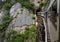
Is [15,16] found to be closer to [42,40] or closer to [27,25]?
[27,25]

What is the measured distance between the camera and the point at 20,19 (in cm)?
416

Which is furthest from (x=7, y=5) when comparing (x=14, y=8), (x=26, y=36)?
(x=26, y=36)

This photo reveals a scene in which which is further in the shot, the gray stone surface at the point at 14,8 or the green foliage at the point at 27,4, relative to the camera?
the gray stone surface at the point at 14,8

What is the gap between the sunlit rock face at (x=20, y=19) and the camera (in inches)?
160

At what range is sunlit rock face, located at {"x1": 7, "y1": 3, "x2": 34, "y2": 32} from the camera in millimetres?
4066

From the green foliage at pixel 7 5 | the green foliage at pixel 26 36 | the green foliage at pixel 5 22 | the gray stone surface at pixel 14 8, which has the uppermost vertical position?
the green foliage at pixel 7 5

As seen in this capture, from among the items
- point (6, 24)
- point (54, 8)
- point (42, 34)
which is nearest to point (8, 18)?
point (6, 24)

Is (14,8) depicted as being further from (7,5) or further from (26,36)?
(26,36)

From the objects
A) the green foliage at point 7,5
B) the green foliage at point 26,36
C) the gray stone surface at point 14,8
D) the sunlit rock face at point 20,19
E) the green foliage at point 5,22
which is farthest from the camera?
the green foliage at point 7,5

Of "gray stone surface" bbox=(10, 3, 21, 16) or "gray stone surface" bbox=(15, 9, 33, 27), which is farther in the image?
"gray stone surface" bbox=(10, 3, 21, 16)

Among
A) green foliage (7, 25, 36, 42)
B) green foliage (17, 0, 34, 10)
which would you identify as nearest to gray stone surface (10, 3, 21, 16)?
green foliage (17, 0, 34, 10)

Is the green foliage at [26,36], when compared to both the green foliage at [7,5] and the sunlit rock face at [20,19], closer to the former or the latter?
the sunlit rock face at [20,19]

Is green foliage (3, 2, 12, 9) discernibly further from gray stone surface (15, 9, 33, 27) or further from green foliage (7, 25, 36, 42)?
green foliage (7, 25, 36, 42)

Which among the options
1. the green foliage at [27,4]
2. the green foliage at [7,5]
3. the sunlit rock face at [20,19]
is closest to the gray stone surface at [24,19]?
the sunlit rock face at [20,19]
